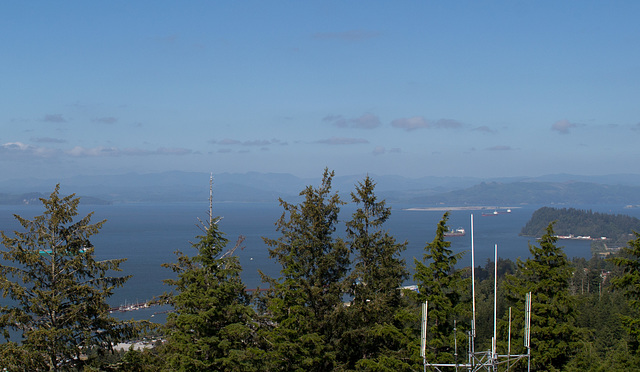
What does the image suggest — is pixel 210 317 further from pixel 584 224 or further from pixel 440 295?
pixel 584 224

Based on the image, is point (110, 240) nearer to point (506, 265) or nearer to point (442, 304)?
point (506, 265)

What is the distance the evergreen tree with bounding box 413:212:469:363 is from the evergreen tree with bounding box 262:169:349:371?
1.76 meters

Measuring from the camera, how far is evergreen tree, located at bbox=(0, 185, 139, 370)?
9414mm

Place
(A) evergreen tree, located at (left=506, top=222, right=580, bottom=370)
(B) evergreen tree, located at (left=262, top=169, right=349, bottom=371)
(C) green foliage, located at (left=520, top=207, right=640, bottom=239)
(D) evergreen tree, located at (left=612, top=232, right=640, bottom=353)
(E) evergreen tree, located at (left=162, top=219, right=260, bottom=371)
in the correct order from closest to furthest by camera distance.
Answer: (E) evergreen tree, located at (left=162, top=219, right=260, bottom=371) → (D) evergreen tree, located at (left=612, top=232, right=640, bottom=353) → (B) evergreen tree, located at (left=262, top=169, right=349, bottom=371) → (A) evergreen tree, located at (left=506, top=222, right=580, bottom=370) → (C) green foliage, located at (left=520, top=207, right=640, bottom=239)

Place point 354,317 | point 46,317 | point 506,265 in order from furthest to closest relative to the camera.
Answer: point 506,265 → point 354,317 → point 46,317

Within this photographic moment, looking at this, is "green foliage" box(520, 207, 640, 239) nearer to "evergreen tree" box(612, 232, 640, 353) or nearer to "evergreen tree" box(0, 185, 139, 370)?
"evergreen tree" box(612, 232, 640, 353)

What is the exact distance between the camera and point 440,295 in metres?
11.2

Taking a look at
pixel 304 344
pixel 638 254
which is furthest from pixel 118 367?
pixel 638 254

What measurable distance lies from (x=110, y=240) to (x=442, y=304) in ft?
321

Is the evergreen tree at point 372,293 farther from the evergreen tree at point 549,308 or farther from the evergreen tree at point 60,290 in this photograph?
the evergreen tree at point 60,290

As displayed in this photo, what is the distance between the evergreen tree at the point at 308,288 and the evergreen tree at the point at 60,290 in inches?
118

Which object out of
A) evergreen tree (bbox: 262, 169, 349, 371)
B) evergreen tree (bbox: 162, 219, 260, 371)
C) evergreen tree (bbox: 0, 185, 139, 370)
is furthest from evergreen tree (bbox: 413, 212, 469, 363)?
evergreen tree (bbox: 0, 185, 139, 370)

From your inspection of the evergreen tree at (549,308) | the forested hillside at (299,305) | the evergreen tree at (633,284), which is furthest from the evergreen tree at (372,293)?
the evergreen tree at (633,284)

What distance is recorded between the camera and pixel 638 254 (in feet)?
37.1
